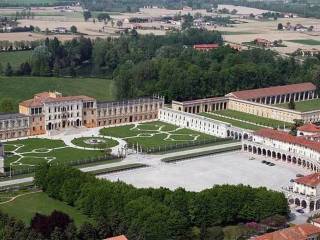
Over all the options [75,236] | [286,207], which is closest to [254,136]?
[286,207]

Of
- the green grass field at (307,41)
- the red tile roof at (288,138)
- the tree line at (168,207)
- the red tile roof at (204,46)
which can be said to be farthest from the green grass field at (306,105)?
the green grass field at (307,41)

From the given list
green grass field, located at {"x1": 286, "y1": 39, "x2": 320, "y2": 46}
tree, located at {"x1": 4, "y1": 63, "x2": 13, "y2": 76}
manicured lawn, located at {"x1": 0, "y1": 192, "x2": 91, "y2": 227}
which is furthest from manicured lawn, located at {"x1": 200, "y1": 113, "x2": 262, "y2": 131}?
green grass field, located at {"x1": 286, "y1": 39, "x2": 320, "y2": 46}

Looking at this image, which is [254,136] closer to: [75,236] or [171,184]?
[171,184]

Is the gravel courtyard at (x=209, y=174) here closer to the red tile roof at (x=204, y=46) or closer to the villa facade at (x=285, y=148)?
the villa facade at (x=285, y=148)

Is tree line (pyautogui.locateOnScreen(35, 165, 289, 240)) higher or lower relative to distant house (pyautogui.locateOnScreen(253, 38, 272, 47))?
lower

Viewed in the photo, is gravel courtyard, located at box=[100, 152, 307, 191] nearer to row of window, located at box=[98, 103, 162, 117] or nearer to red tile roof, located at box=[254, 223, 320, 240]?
red tile roof, located at box=[254, 223, 320, 240]

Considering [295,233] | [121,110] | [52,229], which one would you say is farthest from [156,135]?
[295,233]
